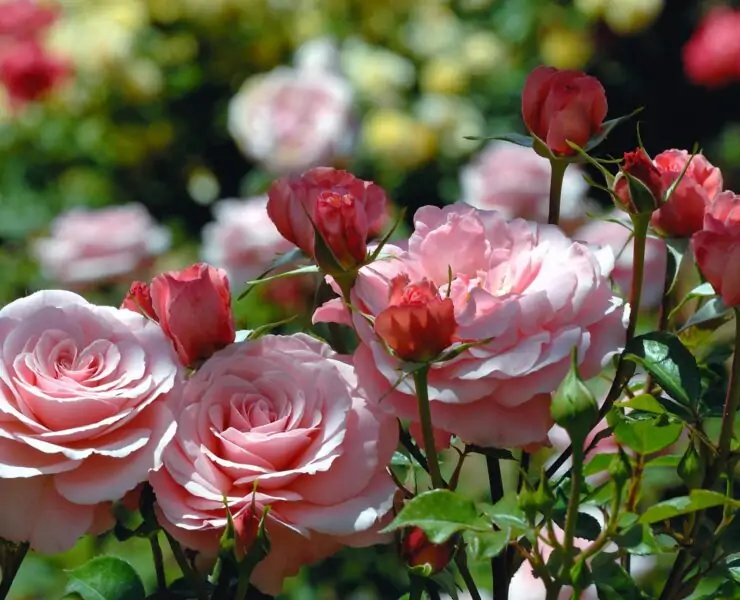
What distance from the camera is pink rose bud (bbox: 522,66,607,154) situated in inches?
26.8

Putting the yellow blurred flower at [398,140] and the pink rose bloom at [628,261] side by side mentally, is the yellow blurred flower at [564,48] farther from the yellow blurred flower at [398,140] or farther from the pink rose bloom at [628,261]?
the pink rose bloom at [628,261]

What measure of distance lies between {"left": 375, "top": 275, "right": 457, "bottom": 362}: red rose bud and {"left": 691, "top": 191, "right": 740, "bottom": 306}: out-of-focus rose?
13 cm

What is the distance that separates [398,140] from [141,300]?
2.04 m

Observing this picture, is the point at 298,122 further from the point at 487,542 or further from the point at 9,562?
the point at 487,542

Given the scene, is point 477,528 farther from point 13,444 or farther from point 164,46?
point 164,46

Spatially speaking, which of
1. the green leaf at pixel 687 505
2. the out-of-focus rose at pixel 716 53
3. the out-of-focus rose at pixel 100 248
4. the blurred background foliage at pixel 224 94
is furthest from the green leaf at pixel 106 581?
the out-of-focus rose at pixel 716 53

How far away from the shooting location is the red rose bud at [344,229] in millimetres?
632

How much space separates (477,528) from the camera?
57 centimetres

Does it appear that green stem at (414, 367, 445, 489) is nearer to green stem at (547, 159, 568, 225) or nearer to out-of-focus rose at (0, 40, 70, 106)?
green stem at (547, 159, 568, 225)

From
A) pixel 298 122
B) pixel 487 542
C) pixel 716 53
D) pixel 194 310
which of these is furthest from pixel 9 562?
pixel 716 53

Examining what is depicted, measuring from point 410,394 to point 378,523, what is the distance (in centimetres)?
7

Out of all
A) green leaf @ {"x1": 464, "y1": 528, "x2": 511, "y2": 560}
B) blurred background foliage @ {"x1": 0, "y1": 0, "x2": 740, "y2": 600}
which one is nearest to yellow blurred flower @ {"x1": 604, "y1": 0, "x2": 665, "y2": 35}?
blurred background foliage @ {"x1": 0, "y1": 0, "x2": 740, "y2": 600}

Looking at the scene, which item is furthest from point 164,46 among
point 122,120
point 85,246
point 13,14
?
point 85,246

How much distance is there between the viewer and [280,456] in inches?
25.1
